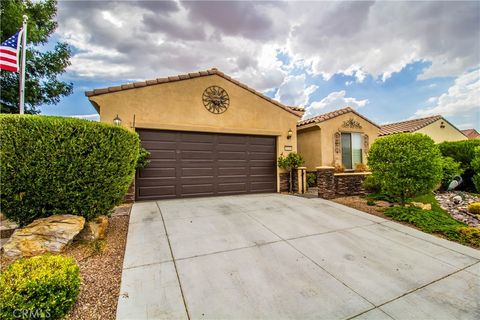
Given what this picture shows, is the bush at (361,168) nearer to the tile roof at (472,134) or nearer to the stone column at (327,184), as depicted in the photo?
the stone column at (327,184)

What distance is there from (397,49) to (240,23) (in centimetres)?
646

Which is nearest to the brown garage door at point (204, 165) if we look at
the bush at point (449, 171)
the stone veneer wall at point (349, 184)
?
the stone veneer wall at point (349, 184)

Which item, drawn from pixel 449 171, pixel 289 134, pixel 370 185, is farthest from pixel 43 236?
pixel 449 171

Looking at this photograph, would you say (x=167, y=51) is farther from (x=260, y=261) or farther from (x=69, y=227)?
(x=260, y=261)

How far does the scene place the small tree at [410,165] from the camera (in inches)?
216

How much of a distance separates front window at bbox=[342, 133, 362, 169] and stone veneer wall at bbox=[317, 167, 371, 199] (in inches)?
91.1

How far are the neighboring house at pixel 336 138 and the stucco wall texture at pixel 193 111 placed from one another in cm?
183

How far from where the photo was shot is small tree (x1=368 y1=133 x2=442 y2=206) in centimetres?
549

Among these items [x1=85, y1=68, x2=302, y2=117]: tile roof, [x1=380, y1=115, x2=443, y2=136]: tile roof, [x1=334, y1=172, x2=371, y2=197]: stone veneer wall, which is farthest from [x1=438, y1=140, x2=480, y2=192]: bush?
[x1=85, y1=68, x2=302, y2=117]: tile roof

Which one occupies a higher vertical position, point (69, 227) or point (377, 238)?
point (69, 227)

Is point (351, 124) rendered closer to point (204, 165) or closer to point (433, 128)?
point (433, 128)

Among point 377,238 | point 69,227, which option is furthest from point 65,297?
point 377,238

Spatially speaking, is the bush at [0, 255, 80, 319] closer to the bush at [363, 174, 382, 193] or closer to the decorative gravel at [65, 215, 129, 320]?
the decorative gravel at [65, 215, 129, 320]

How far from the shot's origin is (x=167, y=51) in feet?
29.4
